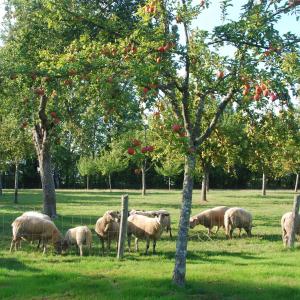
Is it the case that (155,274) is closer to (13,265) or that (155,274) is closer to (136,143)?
(13,265)

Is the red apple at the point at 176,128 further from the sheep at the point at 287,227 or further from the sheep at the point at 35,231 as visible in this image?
the sheep at the point at 287,227

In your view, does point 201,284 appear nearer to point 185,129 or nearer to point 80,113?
point 185,129

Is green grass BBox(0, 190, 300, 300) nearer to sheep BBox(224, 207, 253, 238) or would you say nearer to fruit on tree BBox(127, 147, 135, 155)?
sheep BBox(224, 207, 253, 238)

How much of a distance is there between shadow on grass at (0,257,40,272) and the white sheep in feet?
11.4

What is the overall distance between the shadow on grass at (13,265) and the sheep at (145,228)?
10.8ft

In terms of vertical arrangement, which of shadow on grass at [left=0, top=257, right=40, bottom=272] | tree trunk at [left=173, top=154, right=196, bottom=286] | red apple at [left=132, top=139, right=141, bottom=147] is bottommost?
shadow on grass at [left=0, top=257, right=40, bottom=272]

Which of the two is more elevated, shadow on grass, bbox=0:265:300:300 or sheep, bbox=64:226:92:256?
sheep, bbox=64:226:92:256

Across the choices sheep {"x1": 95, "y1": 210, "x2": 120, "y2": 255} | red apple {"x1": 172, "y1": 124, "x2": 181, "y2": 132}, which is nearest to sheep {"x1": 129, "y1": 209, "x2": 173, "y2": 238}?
sheep {"x1": 95, "y1": 210, "x2": 120, "y2": 255}

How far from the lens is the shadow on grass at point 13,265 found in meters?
11.3

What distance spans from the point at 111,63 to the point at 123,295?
4037 mm

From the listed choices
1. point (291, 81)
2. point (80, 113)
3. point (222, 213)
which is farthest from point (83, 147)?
point (291, 81)

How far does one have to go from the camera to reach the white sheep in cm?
1417

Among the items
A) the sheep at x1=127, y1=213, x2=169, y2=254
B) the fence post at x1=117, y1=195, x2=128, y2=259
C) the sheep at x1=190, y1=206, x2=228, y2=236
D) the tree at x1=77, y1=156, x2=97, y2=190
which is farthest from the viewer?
the tree at x1=77, y1=156, x2=97, y2=190

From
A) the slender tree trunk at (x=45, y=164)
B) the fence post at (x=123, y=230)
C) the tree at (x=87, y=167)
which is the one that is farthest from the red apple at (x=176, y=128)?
the tree at (x=87, y=167)
